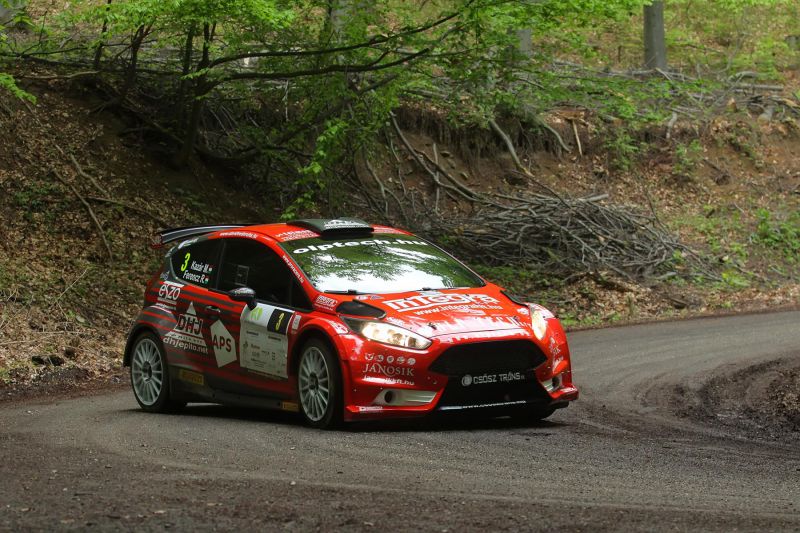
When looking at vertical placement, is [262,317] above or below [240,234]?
below

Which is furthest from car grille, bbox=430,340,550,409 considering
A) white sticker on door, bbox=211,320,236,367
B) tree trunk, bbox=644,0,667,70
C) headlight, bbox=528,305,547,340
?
tree trunk, bbox=644,0,667,70

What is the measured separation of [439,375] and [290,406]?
137 cm

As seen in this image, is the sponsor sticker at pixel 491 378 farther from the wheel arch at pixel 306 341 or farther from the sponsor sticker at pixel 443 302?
the wheel arch at pixel 306 341

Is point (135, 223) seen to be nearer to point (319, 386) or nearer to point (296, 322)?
point (296, 322)

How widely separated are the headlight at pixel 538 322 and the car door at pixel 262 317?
71.5 inches

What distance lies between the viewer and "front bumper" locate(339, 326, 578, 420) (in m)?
8.75

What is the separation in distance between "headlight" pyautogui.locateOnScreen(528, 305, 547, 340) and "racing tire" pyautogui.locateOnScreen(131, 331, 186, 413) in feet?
11.9

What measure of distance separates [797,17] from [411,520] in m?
37.1

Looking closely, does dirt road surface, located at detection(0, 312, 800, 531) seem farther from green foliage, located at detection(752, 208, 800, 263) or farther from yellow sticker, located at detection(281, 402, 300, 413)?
green foliage, located at detection(752, 208, 800, 263)

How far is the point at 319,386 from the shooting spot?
908cm

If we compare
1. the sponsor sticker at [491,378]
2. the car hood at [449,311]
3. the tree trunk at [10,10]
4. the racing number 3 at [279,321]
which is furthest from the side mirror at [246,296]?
the tree trunk at [10,10]

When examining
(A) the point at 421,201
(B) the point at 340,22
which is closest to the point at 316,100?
(B) the point at 340,22

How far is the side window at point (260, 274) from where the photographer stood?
Result: 9.68 meters

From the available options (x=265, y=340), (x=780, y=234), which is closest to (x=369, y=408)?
(x=265, y=340)
